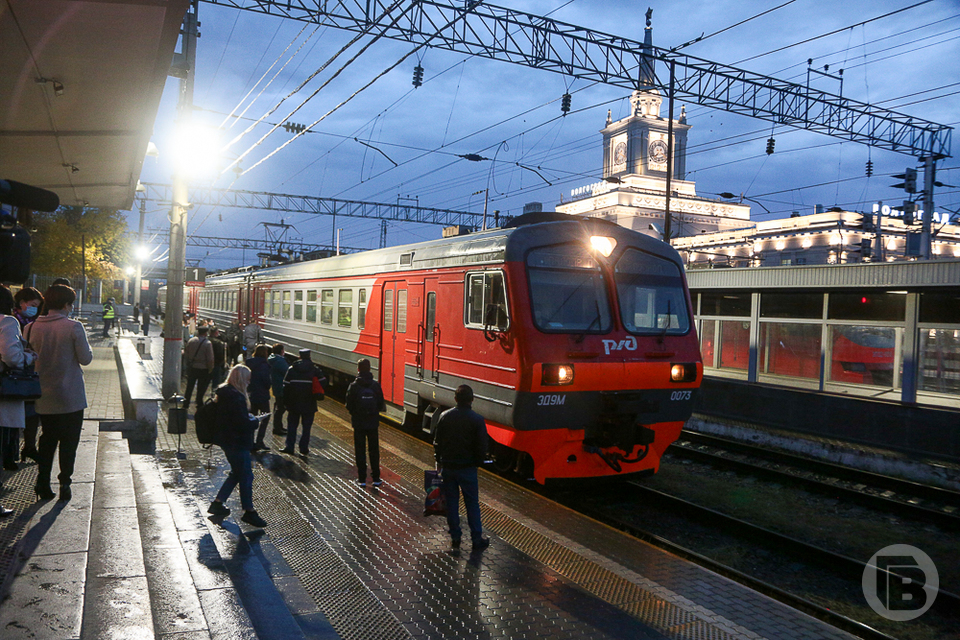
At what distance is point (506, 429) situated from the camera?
8539mm

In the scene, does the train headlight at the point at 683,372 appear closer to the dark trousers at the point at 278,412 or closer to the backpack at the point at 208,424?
the backpack at the point at 208,424

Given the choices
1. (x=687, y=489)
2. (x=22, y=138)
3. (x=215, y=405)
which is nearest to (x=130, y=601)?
(x=215, y=405)

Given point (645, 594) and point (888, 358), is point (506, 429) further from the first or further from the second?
point (888, 358)

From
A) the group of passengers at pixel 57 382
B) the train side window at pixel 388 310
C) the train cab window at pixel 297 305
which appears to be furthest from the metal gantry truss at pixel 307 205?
the group of passengers at pixel 57 382

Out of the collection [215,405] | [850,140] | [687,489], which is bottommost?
[687,489]

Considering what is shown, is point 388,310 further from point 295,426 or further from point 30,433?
point 30,433

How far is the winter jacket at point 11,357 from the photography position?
4.91 meters

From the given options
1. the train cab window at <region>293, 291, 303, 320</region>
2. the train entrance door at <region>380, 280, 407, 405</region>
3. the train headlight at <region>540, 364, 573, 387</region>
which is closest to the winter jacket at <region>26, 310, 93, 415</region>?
the train headlight at <region>540, 364, 573, 387</region>

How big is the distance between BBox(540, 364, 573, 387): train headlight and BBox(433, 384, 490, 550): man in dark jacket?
1618 mm

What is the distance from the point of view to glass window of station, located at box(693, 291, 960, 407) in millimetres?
13523

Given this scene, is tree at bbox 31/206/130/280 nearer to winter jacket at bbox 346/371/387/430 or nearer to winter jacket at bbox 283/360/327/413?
winter jacket at bbox 283/360/327/413

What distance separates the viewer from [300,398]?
10414mm

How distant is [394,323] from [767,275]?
9194 millimetres

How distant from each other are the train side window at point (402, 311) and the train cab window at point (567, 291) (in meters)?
3.68
